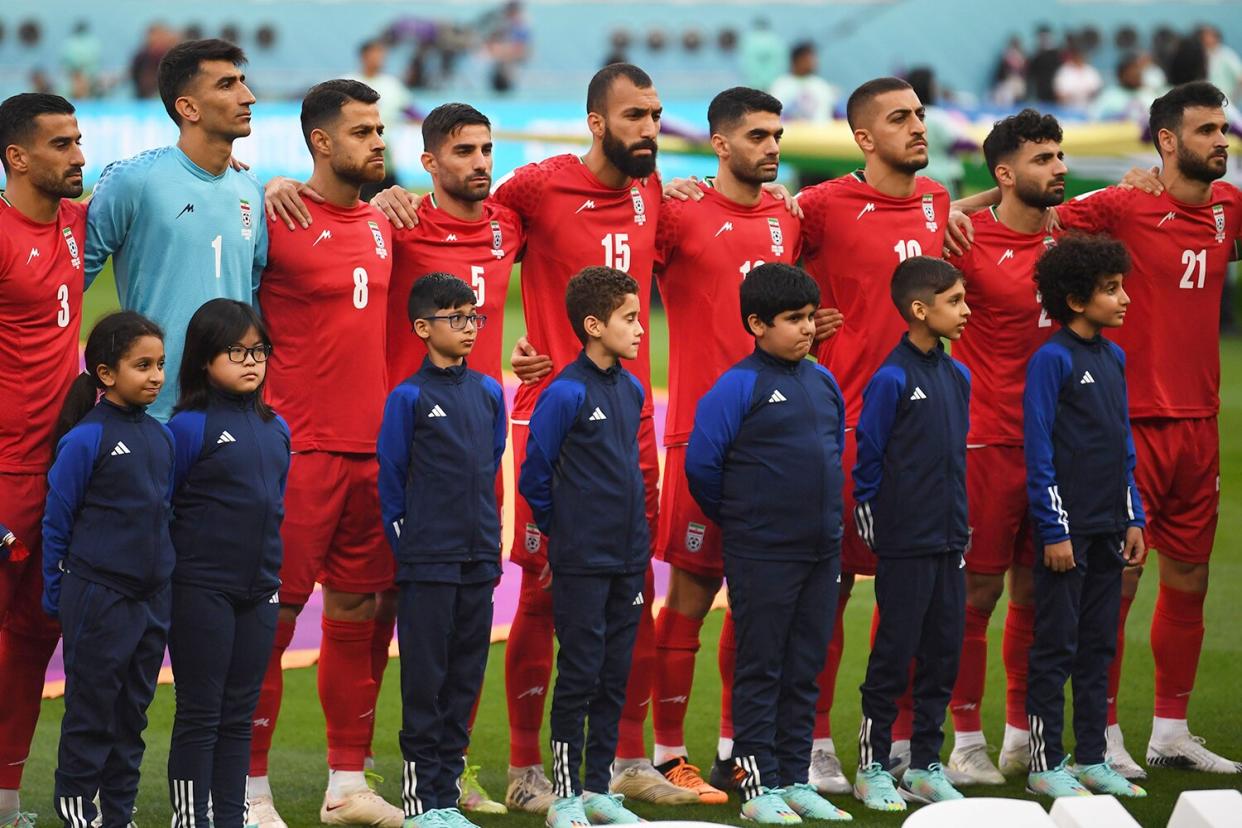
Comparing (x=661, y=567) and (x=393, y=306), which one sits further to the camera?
(x=661, y=567)

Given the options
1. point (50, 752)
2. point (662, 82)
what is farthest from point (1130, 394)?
point (662, 82)

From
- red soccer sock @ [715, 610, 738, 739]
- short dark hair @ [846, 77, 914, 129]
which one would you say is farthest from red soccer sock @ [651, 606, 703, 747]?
short dark hair @ [846, 77, 914, 129]

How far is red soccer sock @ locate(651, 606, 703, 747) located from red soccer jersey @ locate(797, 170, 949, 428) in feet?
3.61

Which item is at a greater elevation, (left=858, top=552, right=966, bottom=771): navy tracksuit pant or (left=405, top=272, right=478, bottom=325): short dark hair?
(left=405, top=272, right=478, bottom=325): short dark hair

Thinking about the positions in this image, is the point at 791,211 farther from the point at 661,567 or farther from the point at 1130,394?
the point at 661,567

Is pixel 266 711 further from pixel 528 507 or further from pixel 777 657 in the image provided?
pixel 777 657

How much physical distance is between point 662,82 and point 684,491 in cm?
2741

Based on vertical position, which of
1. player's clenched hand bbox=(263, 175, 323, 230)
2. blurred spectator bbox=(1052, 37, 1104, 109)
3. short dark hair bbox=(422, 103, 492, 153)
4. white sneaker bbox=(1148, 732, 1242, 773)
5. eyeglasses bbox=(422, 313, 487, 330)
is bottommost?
white sneaker bbox=(1148, 732, 1242, 773)

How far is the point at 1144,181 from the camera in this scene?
7984mm

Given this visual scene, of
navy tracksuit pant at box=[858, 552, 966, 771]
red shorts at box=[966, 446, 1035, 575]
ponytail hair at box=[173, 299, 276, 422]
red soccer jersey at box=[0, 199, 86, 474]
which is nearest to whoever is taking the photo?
ponytail hair at box=[173, 299, 276, 422]

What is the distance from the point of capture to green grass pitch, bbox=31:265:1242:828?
23.1 ft

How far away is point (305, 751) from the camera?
7.97m

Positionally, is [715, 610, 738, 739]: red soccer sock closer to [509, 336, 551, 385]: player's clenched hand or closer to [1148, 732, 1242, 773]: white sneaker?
[509, 336, 551, 385]: player's clenched hand

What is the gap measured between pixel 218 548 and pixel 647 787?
206 cm
